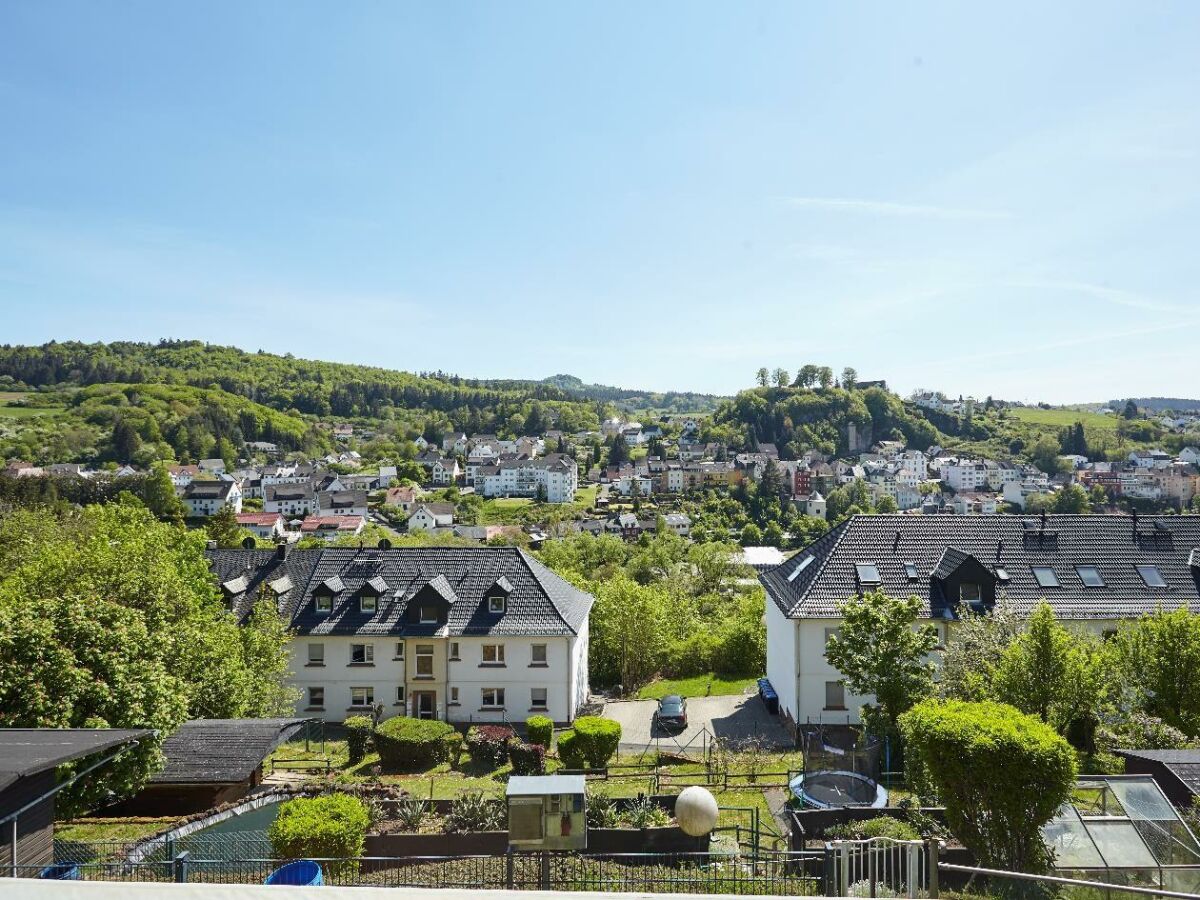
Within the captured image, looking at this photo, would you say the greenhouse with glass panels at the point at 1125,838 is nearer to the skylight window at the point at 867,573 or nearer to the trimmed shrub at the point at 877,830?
the trimmed shrub at the point at 877,830

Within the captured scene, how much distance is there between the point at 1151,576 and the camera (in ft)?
101

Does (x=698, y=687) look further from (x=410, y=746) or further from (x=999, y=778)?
(x=999, y=778)

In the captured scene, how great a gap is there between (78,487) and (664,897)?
143 meters

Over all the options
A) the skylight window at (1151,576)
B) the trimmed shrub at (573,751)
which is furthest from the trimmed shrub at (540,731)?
the skylight window at (1151,576)

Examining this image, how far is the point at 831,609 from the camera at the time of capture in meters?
29.0

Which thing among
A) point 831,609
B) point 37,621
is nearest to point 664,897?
point 37,621

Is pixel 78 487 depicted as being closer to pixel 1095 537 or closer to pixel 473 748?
pixel 473 748

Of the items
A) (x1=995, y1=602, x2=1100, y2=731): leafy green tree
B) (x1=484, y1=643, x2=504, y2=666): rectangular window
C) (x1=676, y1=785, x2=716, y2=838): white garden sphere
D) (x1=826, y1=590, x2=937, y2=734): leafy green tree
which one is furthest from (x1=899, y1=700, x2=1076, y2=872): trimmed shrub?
(x1=484, y1=643, x2=504, y2=666): rectangular window

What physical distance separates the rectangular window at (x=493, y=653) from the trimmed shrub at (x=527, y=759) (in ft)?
25.1

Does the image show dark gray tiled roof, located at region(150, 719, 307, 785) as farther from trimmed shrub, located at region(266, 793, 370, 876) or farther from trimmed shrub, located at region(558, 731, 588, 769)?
trimmed shrub, located at region(558, 731, 588, 769)

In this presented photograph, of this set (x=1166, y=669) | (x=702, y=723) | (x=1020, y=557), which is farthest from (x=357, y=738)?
(x=1020, y=557)

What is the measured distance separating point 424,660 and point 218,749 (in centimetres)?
1258

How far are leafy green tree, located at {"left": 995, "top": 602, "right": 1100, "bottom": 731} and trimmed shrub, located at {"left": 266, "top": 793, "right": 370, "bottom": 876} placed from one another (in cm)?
1563

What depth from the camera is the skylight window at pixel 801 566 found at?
32594 millimetres
